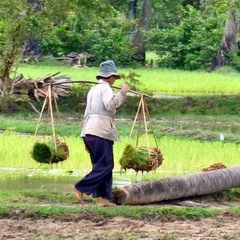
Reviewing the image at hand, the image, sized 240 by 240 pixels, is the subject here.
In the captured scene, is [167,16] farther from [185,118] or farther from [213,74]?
[185,118]

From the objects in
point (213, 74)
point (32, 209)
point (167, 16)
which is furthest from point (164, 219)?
point (167, 16)

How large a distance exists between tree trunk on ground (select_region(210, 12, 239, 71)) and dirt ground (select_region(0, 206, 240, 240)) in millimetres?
20185

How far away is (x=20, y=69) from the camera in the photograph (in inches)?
989

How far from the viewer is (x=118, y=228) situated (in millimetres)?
6348

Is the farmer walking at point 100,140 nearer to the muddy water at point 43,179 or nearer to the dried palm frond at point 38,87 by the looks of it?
the muddy water at point 43,179

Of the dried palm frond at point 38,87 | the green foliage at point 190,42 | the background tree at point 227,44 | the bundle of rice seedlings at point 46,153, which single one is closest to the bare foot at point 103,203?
the bundle of rice seedlings at point 46,153

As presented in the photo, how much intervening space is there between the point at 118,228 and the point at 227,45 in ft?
70.0

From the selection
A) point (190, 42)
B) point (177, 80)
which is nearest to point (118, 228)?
point (177, 80)

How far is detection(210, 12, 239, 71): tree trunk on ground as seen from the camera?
26.6 m

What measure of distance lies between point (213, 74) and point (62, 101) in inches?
306

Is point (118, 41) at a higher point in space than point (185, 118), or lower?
higher

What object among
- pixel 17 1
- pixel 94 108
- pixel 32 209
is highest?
pixel 17 1

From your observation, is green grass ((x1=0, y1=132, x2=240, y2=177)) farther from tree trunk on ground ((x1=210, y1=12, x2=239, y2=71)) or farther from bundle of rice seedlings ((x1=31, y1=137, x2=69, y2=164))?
tree trunk on ground ((x1=210, y1=12, x2=239, y2=71))

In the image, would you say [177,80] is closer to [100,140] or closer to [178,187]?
[178,187]
